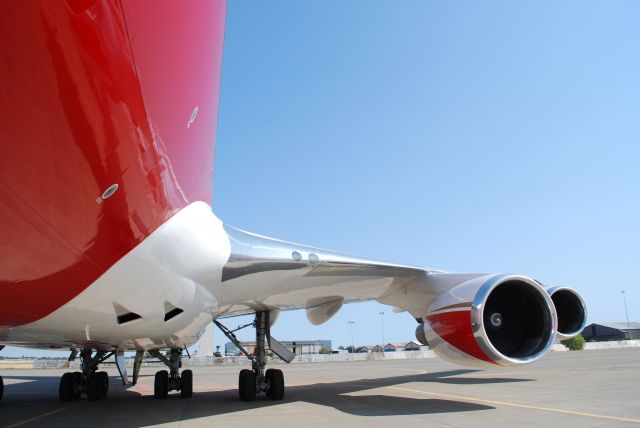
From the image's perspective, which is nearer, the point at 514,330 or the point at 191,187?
the point at 191,187

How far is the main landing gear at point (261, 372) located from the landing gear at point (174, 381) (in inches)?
74.8

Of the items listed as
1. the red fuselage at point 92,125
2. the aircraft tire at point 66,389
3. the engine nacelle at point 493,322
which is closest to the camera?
the red fuselage at point 92,125

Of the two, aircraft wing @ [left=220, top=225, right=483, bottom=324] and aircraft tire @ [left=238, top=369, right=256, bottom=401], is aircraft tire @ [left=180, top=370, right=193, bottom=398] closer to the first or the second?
aircraft tire @ [left=238, top=369, right=256, bottom=401]

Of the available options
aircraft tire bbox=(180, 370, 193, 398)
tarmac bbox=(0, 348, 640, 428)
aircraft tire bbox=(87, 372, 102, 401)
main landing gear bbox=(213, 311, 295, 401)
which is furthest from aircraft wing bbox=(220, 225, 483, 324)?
aircraft tire bbox=(87, 372, 102, 401)

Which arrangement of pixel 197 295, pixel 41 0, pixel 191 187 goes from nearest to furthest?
1. pixel 41 0
2. pixel 191 187
3. pixel 197 295

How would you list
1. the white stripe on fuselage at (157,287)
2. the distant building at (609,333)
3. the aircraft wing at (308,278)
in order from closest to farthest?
the white stripe on fuselage at (157,287) → the aircraft wing at (308,278) → the distant building at (609,333)

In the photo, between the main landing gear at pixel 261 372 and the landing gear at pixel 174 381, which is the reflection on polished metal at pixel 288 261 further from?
the landing gear at pixel 174 381

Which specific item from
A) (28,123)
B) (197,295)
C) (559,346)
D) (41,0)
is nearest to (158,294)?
(197,295)

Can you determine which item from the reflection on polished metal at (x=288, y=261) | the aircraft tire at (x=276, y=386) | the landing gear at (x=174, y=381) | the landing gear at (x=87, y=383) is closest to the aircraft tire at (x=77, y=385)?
the landing gear at (x=87, y=383)

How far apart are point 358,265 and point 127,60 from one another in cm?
522

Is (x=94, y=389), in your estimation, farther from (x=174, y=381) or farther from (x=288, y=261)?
(x=288, y=261)

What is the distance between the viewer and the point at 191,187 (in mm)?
4445

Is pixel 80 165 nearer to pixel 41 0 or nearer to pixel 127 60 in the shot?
pixel 127 60

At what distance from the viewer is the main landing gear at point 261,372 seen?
8.46m
